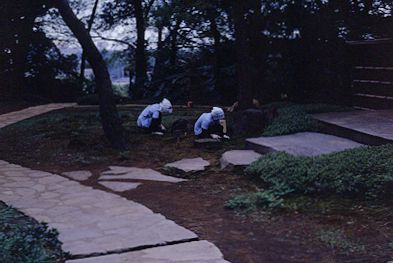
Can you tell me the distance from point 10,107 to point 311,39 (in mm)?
9006

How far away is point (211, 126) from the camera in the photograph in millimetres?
7906

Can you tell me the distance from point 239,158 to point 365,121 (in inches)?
89.0

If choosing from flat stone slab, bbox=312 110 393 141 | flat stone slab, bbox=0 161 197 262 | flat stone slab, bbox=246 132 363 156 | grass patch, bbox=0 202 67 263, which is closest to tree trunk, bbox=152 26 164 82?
flat stone slab, bbox=312 110 393 141

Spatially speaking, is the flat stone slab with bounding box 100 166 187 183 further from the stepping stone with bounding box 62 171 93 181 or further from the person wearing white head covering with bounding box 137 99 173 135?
the person wearing white head covering with bounding box 137 99 173 135

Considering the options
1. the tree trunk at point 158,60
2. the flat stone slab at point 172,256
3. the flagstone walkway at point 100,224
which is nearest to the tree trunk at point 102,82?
the flagstone walkway at point 100,224

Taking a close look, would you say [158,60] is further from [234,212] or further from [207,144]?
[234,212]

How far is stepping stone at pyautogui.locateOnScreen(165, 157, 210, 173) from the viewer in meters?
6.23

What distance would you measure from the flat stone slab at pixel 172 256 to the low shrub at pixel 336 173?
1.39 meters

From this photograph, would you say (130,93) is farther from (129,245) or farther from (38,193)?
(129,245)

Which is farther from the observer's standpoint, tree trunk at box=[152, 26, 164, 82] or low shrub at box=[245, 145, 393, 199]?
tree trunk at box=[152, 26, 164, 82]

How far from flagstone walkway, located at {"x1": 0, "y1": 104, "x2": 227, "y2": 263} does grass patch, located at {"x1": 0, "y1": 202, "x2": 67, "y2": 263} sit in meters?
0.12

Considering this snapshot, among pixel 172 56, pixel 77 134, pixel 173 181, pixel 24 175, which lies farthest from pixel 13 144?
pixel 172 56

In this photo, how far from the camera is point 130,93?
61.3ft

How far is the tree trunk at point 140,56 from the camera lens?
17478mm
